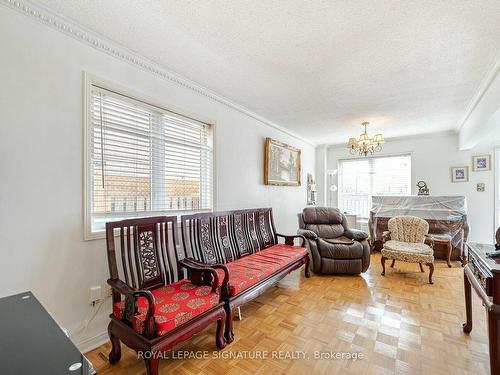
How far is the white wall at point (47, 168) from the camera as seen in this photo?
5.18 feet

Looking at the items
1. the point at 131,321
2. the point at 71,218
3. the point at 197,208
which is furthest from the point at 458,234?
the point at 71,218

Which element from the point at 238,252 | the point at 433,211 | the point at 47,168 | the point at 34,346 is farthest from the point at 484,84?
the point at 47,168

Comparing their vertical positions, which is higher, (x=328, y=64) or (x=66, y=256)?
(x=328, y=64)

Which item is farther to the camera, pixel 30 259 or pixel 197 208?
pixel 197 208

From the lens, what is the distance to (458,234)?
13.9 feet

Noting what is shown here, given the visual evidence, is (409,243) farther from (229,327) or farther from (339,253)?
(229,327)

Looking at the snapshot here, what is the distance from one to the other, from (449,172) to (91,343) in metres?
6.42

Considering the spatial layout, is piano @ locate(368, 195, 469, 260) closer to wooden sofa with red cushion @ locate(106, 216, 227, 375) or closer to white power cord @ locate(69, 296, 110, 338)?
wooden sofa with red cushion @ locate(106, 216, 227, 375)

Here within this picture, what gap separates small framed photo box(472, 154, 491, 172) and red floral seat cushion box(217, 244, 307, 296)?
13.4ft

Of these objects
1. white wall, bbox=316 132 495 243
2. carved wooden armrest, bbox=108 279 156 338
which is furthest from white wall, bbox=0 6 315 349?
white wall, bbox=316 132 495 243

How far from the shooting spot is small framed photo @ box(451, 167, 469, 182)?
4754 mm

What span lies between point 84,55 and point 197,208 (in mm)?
1830

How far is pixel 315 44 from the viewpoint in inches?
79.5

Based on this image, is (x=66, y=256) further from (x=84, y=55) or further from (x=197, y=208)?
(x=84, y=55)
